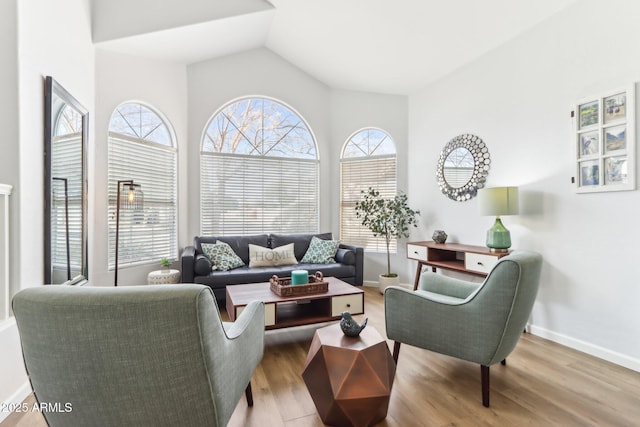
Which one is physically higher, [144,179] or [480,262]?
[144,179]

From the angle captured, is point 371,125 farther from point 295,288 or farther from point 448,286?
point 295,288

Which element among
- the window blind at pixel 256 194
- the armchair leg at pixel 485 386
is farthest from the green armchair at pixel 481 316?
the window blind at pixel 256 194

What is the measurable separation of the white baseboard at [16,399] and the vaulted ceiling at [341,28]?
10.4 feet

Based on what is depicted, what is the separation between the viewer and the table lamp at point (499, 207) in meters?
2.86

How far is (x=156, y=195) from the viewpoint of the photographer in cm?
397

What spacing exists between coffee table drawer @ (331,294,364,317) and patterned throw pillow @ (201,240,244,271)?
160 centimetres

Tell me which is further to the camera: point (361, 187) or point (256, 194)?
point (361, 187)

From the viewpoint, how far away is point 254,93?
4.56 meters

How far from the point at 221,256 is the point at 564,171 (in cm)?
359

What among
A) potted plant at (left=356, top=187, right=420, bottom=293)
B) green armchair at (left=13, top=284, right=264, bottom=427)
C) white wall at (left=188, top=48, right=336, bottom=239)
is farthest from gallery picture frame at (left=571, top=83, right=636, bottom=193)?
white wall at (left=188, top=48, right=336, bottom=239)

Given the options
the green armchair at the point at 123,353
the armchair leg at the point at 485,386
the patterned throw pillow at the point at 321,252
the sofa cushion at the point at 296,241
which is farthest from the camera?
the sofa cushion at the point at 296,241

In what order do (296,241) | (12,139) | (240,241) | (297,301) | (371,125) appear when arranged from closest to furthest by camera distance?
(12,139)
(297,301)
(240,241)
(296,241)
(371,125)

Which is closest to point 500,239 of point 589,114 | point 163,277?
point 589,114

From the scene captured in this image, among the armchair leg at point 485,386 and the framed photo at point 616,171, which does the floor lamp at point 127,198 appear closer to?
the armchair leg at point 485,386
